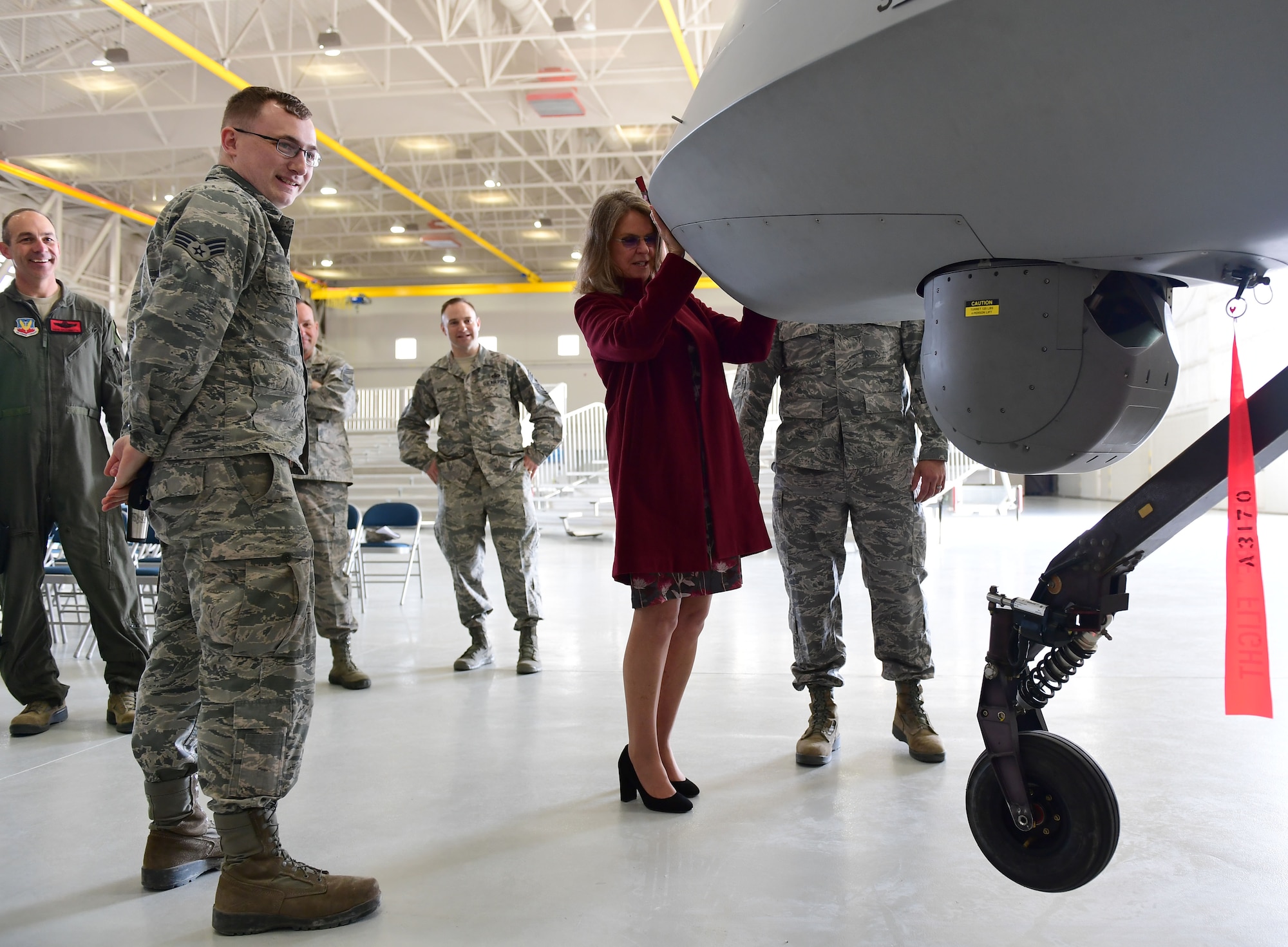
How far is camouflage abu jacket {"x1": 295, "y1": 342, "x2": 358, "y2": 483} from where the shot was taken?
3717 mm

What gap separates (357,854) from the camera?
192 cm

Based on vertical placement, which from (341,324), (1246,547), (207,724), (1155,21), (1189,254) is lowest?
(207,724)

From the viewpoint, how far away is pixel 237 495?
1597mm

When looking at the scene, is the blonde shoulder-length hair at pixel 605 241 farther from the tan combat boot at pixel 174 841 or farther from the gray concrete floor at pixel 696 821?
the tan combat boot at pixel 174 841

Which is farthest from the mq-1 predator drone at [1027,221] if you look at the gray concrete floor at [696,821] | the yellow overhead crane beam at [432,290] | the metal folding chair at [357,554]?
the yellow overhead crane beam at [432,290]

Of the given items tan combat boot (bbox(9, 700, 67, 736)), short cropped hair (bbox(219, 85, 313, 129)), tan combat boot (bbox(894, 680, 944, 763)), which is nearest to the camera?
short cropped hair (bbox(219, 85, 313, 129))

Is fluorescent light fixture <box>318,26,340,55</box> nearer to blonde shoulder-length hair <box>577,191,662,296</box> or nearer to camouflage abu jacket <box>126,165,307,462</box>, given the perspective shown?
blonde shoulder-length hair <box>577,191,662,296</box>

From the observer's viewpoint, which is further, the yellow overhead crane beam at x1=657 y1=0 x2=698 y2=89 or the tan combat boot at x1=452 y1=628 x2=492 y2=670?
the yellow overhead crane beam at x1=657 y1=0 x2=698 y2=89

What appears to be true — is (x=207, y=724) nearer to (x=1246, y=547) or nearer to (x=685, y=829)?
(x=685, y=829)

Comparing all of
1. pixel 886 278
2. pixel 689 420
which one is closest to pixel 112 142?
pixel 689 420

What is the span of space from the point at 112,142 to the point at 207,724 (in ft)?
45.3

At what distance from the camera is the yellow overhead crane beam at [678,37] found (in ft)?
30.1

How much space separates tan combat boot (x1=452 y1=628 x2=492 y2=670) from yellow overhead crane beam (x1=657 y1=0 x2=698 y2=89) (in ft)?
23.0

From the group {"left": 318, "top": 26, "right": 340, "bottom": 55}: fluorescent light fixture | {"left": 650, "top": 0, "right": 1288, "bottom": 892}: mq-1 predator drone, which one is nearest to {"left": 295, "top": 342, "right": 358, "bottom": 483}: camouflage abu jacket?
{"left": 650, "top": 0, "right": 1288, "bottom": 892}: mq-1 predator drone
